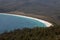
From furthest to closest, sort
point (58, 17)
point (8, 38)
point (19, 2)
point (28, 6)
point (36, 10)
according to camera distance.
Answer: point (19, 2)
point (28, 6)
point (36, 10)
point (58, 17)
point (8, 38)

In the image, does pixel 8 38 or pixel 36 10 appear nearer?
pixel 8 38

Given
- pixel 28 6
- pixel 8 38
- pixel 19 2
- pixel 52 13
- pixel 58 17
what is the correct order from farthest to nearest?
1. pixel 19 2
2. pixel 28 6
3. pixel 52 13
4. pixel 58 17
5. pixel 8 38

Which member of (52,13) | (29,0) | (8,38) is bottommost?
(29,0)

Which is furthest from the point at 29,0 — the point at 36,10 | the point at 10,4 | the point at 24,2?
the point at 36,10

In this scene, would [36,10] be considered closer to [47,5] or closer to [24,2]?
[47,5]

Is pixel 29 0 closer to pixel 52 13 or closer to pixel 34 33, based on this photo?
pixel 52 13

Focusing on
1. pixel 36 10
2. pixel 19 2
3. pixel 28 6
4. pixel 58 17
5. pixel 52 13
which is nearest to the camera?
pixel 58 17

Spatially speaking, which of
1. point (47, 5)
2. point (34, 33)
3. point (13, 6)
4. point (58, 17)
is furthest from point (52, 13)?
point (34, 33)

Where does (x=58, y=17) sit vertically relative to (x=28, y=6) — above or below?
above

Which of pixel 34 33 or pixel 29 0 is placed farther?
pixel 29 0
